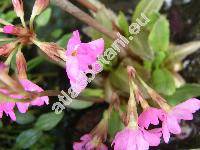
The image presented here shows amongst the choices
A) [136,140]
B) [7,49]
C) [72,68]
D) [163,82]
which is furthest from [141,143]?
[163,82]

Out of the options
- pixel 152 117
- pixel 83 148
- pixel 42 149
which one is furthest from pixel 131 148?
pixel 42 149

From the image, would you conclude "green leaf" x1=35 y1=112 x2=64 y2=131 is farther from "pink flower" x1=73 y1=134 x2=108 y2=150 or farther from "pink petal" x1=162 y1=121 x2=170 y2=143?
"pink petal" x1=162 y1=121 x2=170 y2=143

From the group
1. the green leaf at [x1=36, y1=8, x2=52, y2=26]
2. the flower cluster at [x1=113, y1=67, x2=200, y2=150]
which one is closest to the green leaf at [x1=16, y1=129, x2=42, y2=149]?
the green leaf at [x1=36, y1=8, x2=52, y2=26]

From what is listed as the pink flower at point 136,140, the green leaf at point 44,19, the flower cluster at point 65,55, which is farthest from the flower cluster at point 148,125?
the green leaf at point 44,19

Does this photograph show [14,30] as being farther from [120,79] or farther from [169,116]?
[120,79]

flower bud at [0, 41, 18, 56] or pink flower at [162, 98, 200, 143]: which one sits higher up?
flower bud at [0, 41, 18, 56]

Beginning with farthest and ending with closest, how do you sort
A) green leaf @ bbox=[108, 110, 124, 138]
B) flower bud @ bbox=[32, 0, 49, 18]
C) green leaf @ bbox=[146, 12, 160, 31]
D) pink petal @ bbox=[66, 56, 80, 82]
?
green leaf @ bbox=[146, 12, 160, 31] < green leaf @ bbox=[108, 110, 124, 138] < flower bud @ bbox=[32, 0, 49, 18] < pink petal @ bbox=[66, 56, 80, 82]

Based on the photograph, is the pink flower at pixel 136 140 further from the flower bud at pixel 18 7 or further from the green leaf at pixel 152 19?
the green leaf at pixel 152 19

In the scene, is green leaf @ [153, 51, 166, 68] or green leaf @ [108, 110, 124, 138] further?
green leaf @ [153, 51, 166, 68]
